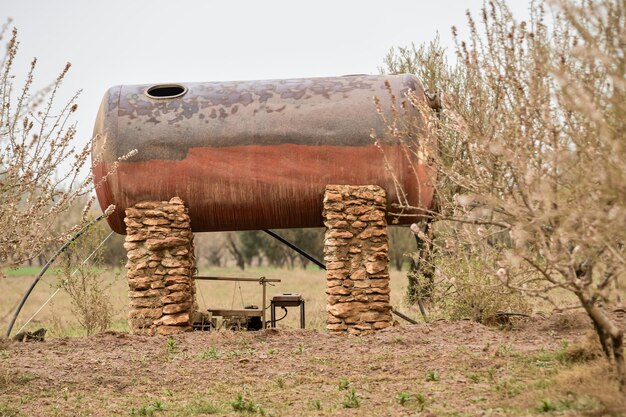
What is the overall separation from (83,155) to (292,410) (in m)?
3.33

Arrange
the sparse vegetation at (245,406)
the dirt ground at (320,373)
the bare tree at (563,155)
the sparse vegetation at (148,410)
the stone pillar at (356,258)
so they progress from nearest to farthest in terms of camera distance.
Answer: the bare tree at (563,155) < the dirt ground at (320,373) < the sparse vegetation at (245,406) < the sparse vegetation at (148,410) < the stone pillar at (356,258)

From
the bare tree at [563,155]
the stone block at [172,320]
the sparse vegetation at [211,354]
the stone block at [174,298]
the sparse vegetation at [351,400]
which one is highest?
the bare tree at [563,155]

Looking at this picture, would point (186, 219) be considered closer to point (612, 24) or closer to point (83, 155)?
point (83, 155)

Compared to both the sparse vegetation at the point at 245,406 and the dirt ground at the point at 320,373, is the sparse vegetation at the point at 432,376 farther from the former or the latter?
the sparse vegetation at the point at 245,406

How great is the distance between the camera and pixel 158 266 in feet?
42.0

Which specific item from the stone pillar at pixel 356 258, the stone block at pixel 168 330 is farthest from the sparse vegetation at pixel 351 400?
the stone block at pixel 168 330

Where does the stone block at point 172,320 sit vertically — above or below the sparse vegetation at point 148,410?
above

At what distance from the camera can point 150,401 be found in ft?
28.4

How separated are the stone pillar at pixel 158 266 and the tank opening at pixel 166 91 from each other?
1.78 m

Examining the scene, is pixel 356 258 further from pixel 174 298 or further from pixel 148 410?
pixel 148 410

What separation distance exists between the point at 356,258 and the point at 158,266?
3.01m

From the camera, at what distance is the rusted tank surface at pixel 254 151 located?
41.5ft

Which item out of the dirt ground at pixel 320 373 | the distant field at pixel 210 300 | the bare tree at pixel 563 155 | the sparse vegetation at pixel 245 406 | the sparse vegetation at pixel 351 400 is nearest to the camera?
the bare tree at pixel 563 155

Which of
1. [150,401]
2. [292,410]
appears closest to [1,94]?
[150,401]
